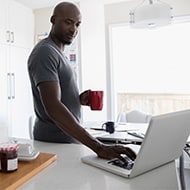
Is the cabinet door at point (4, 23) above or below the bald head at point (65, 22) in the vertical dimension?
above

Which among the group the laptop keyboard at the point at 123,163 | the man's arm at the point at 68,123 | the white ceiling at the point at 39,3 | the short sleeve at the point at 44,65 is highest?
the white ceiling at the point at 39,3

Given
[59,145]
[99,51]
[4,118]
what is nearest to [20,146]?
Result: [59,145]

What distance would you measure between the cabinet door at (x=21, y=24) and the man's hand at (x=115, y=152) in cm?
303

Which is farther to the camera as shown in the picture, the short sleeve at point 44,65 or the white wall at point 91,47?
the white wall at point 91,47

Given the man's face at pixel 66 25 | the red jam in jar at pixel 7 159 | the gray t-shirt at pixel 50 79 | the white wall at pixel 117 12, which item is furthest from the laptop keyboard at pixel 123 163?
the white wall at pixel 117 12

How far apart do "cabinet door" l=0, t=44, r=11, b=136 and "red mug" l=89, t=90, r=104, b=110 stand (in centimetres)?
215

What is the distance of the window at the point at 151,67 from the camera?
12.1ft

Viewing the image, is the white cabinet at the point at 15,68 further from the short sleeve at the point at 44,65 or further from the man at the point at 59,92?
the short sleeve at the point at 44,65

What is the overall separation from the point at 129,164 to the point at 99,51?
3.11 metres

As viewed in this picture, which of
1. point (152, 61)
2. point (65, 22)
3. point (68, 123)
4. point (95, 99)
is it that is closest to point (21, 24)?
point (152, 61)

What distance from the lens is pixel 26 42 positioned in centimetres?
398

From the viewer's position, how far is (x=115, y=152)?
3.28ft

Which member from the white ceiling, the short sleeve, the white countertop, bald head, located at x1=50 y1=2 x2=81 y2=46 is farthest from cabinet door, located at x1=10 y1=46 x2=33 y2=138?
the white countertop

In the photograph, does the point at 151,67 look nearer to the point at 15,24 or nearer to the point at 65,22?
the point at 15,24
